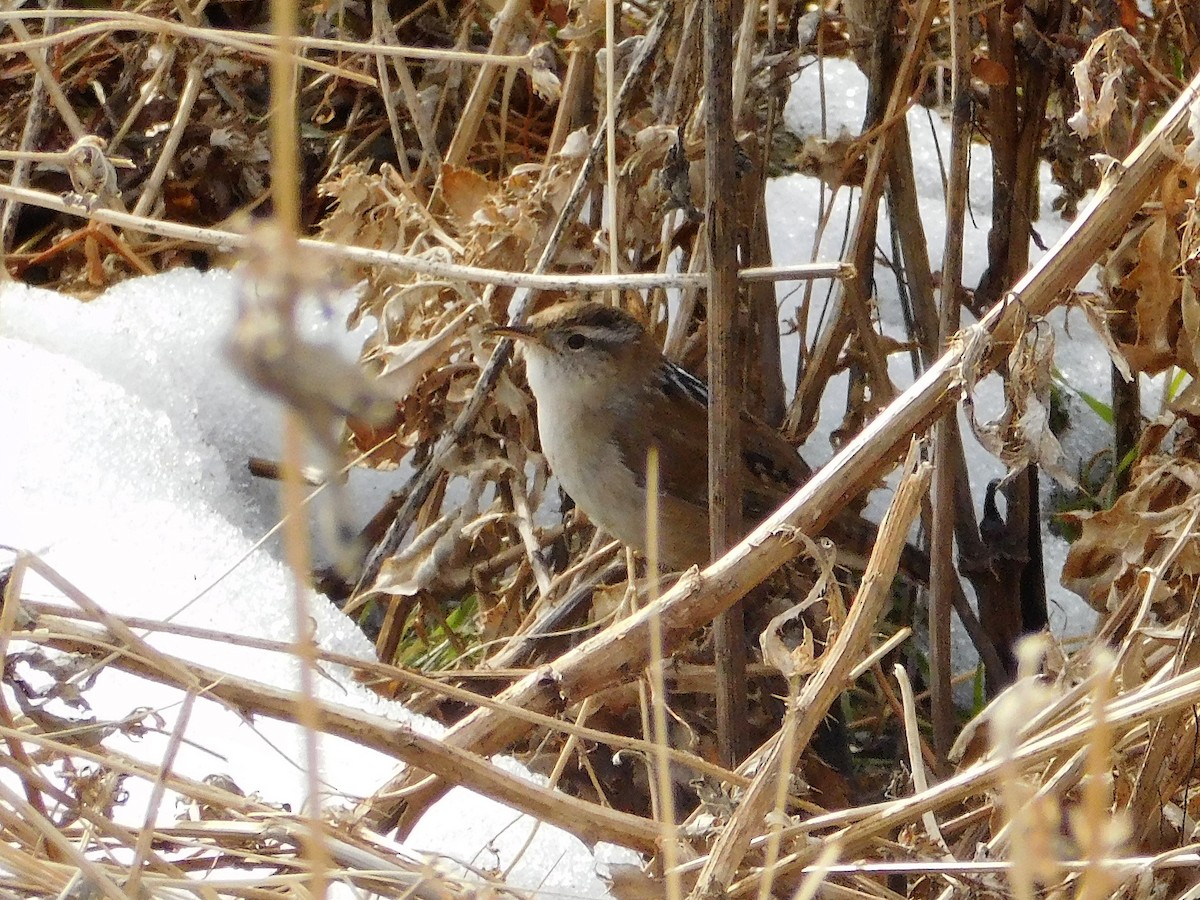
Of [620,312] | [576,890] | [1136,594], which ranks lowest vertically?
[576,890]

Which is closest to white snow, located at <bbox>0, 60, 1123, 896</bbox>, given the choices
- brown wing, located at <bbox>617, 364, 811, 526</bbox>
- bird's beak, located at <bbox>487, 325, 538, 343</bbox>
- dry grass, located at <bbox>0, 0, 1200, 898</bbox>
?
dry grass, located at <bbox>0, 0, 1200, 898</bbox>

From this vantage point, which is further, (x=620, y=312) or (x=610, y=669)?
(x=620, y=312)

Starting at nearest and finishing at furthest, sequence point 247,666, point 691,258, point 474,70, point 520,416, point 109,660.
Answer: point 109,660
point 247,666
point 691,258
point 520,416
point 474,70

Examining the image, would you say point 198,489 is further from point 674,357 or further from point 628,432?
point 674,357

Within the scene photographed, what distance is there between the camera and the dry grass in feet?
4.98

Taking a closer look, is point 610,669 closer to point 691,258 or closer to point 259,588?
point 259,588

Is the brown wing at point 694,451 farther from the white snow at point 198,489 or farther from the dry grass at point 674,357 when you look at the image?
the white snow at point 198,489

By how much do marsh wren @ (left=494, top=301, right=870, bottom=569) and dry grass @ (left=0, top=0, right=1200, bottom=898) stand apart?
0.09m

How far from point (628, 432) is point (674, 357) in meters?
0.22

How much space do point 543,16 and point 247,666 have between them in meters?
1.78

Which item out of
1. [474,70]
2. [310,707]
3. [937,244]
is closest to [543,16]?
[474,70]

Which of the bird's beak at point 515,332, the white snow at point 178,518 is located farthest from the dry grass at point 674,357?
the white snow at point 178,518

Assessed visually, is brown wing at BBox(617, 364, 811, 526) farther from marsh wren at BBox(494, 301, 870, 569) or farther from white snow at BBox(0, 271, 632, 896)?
white snow at BBox(0, 271, 632, 896)

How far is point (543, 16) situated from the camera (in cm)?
327
